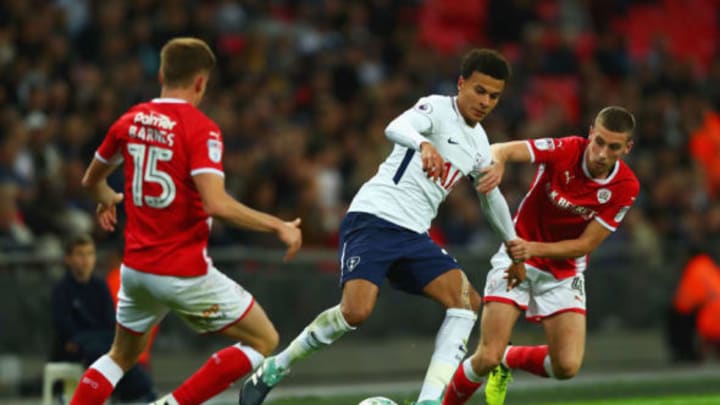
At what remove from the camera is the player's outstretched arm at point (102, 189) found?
787 centimetres

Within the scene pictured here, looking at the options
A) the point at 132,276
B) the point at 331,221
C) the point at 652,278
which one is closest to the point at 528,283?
the point at 132,276

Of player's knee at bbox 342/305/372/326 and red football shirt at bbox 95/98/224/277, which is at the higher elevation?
red football shirt at bbox 95/98/224/277

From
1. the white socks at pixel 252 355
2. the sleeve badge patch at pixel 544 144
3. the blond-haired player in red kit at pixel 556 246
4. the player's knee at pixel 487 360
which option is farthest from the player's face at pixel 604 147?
the white socks at pixel 252 355

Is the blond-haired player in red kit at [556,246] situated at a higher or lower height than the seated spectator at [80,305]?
higher

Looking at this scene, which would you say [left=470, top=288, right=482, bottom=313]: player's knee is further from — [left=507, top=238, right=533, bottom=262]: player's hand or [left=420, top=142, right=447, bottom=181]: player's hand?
[left=420, top=142, right=447, bottom=181]: player's hand

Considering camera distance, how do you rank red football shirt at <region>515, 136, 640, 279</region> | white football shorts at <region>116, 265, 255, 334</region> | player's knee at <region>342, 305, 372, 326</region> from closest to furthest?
1. white football shorts at <region>116, 265, 255, 334</region>
2. player's knee at <region>342, 305, 372, 326</region>
3. red football shirt at <region>515, 136, 640, 279</region>

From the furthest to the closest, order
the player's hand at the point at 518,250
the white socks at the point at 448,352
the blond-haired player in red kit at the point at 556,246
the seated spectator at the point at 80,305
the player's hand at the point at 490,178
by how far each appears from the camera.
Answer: the seated spectator at the point at 80,305 → the blond-haired player in red kit at the point at 556,246 → the player's hand at the point at 518,250 → the player's hand at the point at 490,178 → the white socks at the point at 448,352

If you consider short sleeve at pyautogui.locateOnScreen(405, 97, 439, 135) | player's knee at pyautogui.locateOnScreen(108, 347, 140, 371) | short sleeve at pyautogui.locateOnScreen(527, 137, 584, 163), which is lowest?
player's knee at pyautogui.locateOnScreen(108, 347, 140, 371)

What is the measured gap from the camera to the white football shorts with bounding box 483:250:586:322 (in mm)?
9344

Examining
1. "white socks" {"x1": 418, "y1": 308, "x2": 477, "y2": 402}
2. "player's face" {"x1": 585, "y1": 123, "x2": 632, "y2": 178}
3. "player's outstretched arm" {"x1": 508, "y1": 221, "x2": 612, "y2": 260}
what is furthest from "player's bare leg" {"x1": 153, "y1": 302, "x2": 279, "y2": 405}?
"player's face" {"x1": 585, "y1": 123, "x2": 632, "y2": 178}

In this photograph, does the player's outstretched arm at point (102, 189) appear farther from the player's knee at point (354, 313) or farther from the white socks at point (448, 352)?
the white socks at point (448, 352)

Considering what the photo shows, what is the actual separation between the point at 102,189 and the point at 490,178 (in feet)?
7.43

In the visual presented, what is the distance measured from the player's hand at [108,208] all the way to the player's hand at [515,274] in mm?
2444

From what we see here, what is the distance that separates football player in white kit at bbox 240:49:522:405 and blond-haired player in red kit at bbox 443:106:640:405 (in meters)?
0.44
